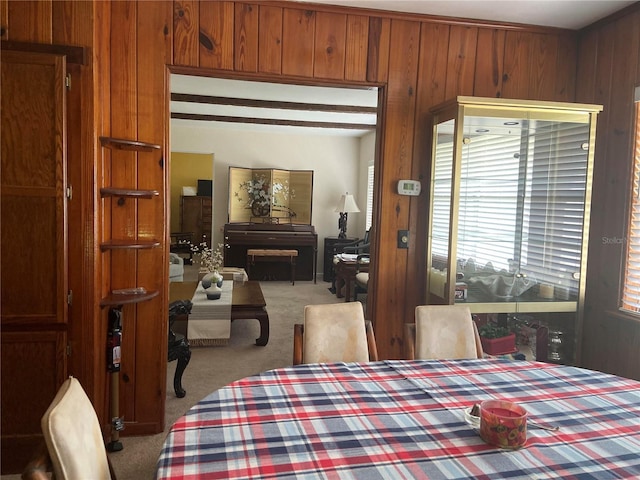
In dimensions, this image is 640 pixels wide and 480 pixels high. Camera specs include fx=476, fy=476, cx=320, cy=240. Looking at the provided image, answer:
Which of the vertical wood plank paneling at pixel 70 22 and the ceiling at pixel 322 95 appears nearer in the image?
the vertical wood plank paneling at pixel 70 22

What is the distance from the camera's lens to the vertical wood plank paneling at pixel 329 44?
9.19ft

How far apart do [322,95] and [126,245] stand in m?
3.32

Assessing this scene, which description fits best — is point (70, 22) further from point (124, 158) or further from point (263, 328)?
point (263, 328)

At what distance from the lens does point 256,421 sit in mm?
1336

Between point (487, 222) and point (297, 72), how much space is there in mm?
1436

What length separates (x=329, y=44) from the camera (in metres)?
2.82

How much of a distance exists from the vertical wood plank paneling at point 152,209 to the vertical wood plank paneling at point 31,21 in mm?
480

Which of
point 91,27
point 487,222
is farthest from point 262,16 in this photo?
point 487,222

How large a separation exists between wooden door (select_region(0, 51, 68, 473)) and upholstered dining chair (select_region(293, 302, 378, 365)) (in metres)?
1.18

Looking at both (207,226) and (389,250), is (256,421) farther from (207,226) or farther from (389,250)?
(207,226)

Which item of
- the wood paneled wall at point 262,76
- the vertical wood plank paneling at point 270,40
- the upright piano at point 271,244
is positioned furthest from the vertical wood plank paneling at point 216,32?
the upright piano at point 271,244

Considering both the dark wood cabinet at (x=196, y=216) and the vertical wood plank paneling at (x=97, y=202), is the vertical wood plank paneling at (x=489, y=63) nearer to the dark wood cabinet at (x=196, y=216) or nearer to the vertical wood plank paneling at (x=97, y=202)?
the vertical wood plank paneling at (x=97, y=202)

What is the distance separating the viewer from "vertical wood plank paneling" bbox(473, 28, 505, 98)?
119 inches

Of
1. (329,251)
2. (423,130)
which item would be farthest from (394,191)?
(329,251)
